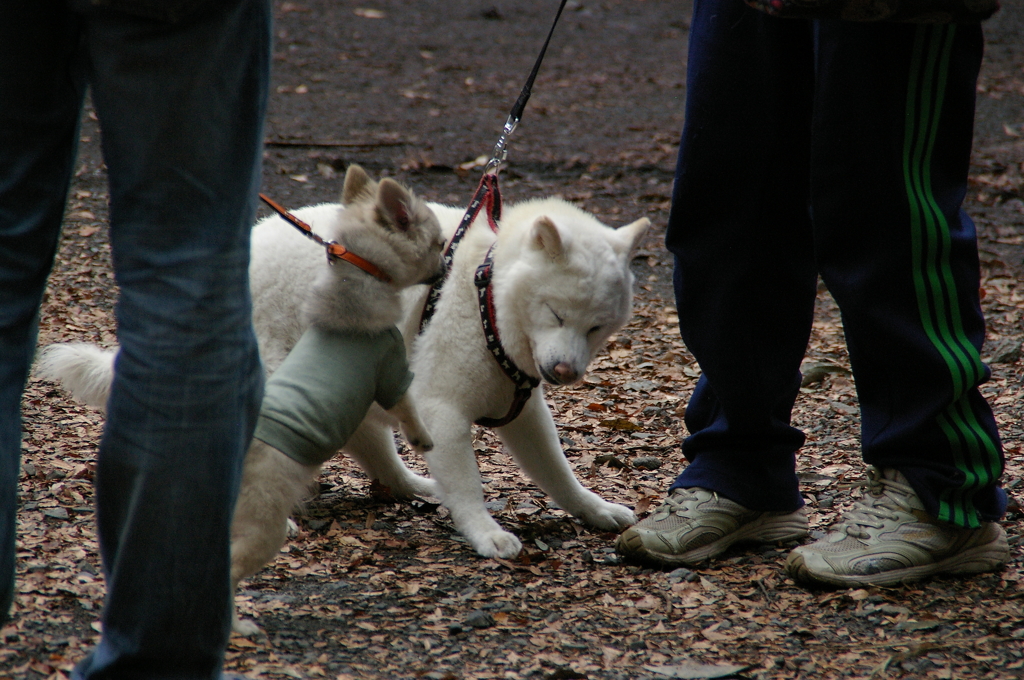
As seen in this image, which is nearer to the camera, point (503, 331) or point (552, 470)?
point (503, 331)

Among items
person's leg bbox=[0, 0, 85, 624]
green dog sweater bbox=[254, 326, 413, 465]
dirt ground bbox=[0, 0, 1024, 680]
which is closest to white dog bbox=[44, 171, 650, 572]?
dirt ground bbox=[0, 0, 1024, 680]

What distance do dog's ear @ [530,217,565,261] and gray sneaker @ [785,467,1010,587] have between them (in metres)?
1.16

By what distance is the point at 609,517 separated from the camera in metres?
3.40

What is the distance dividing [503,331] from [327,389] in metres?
0.92

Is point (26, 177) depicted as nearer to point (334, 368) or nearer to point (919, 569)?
point (334, 368)

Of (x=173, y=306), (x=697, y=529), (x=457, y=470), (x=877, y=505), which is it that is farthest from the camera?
(x=457, y=470)

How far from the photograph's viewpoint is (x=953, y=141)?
2717mm

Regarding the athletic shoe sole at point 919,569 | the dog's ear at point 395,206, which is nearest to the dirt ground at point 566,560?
the athletic shoe sole at point 919,569

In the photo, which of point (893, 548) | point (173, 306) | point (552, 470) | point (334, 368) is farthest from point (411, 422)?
point (893, 548)

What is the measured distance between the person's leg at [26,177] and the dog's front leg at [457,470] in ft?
5.27

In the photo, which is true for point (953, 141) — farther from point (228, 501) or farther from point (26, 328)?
point (26, 328)

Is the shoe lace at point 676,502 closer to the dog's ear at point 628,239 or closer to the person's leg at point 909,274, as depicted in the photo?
the person's leg at point 909,274

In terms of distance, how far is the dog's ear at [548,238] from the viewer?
126 inches

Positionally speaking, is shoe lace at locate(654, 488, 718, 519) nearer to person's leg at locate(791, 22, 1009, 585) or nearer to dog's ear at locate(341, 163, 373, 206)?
person's leg at locate(791, 22, 1009, 585)
